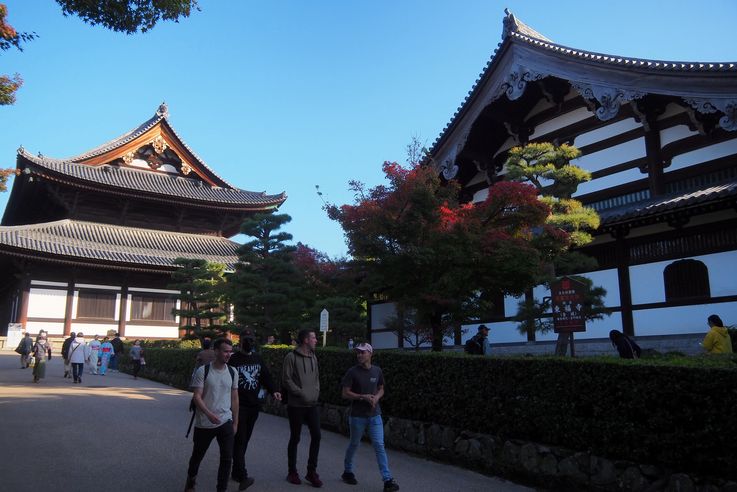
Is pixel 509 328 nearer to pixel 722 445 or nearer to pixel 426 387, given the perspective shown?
pixel 426 387

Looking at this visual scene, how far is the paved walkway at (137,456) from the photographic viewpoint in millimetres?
6449

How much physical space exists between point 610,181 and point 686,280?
3.56m

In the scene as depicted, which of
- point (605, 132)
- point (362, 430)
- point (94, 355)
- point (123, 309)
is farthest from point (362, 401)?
point (123, 309)

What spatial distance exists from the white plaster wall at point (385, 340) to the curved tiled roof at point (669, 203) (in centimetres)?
817

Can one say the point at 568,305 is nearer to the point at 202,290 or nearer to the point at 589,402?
the point at 589,402

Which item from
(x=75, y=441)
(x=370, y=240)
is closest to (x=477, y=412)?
(x=370, y=240)

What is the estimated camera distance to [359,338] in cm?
1956

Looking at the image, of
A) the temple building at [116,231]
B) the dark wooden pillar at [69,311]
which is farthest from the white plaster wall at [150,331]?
the dark wooden pillar at [69,311]

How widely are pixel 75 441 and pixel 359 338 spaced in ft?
39.1

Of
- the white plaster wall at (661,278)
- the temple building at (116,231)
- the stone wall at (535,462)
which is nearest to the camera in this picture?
the stone wall at (535,462)

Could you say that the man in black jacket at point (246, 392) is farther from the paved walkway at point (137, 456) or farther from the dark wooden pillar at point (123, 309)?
the dark wooden pillar at point (123, 309)

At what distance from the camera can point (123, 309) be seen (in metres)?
30.3

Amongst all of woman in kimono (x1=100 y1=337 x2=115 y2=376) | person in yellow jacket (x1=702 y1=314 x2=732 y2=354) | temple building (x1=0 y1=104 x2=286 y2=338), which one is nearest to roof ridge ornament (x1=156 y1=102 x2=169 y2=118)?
temple building (x1=0 y1=104 x2=286 y2=338)

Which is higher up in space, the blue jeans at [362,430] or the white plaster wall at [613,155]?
the white plaster wall at [613,155]
